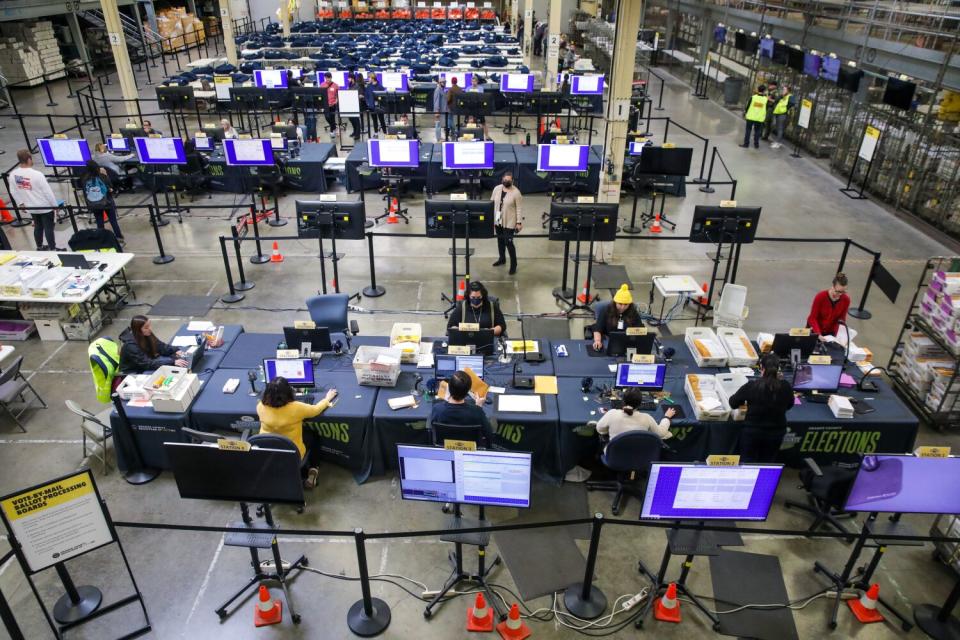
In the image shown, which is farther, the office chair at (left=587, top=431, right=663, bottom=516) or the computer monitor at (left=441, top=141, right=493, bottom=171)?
the computer monitor at (left=441, top=141, right=493, bottom=171)

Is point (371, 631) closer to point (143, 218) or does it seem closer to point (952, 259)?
point (952, 259)

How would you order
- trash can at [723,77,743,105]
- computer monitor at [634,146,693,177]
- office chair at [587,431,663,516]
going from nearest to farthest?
office chair at [587,431,663,516]
computer monitor at [634,146,693,177]
trash can at [723,77,743,105]

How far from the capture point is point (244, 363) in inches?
285

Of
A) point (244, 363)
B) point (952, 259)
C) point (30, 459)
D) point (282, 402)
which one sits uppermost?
point (952, 259)

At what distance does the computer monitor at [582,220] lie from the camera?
8.80 metres

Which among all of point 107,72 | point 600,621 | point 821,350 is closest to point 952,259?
point 821,350

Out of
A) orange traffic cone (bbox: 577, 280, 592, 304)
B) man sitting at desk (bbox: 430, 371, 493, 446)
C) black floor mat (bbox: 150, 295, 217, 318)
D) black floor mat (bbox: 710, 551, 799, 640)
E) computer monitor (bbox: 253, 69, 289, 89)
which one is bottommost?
black floor mat (bbox: 710, 551, 799, 640)

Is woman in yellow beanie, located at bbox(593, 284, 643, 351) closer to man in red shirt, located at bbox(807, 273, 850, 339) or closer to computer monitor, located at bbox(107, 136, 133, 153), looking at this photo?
man in red shirt, located at bbox(807, 273, 850, 339)

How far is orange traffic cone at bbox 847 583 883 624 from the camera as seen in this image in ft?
17.5

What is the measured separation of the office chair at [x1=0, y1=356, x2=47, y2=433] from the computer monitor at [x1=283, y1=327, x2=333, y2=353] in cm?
314

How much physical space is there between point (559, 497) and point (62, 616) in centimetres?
440

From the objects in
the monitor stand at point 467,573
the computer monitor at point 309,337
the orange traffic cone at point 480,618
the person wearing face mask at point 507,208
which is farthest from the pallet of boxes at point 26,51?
the orange traffic cone at point 480,618

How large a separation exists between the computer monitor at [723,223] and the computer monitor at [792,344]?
224cm

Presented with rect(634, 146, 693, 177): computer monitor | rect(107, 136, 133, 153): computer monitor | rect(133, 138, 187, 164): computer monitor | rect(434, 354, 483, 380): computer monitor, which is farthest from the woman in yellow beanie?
rect(107, 136, 133, 153): computer monitor
